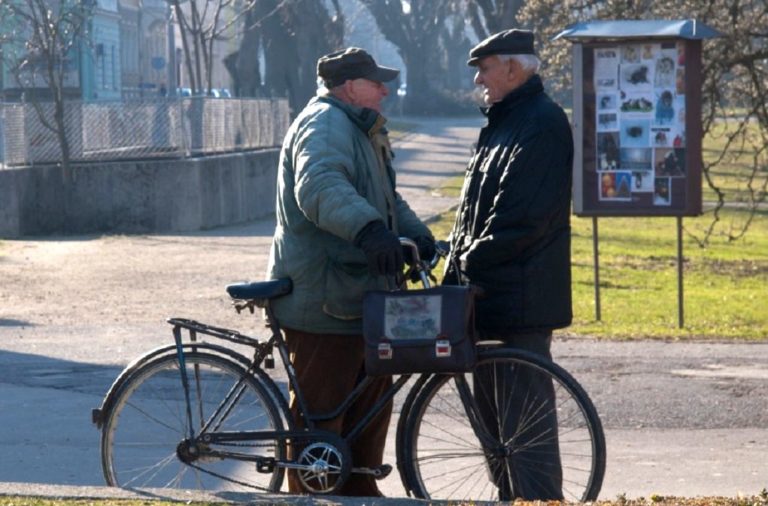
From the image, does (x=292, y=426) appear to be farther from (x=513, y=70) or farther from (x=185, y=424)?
(x=513, y=70)

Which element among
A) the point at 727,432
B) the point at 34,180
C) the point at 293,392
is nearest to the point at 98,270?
the point at 34,180

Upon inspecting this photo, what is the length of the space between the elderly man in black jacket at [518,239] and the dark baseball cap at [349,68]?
379 millimetres

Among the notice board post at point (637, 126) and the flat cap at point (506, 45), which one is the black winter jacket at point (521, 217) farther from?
the notice board post at point (637, 126)

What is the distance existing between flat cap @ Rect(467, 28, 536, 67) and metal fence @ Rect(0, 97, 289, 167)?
15.8 metres

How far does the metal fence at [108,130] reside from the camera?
20.8m

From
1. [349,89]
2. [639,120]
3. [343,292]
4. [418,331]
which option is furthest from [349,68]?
[639,120]

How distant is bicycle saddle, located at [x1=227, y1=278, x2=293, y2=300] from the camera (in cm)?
536

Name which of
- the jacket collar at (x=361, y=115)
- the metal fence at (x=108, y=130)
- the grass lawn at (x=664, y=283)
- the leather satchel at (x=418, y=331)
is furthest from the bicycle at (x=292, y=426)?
the metal fence at (x=108, y=130)

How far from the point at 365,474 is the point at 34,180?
15.9 meters

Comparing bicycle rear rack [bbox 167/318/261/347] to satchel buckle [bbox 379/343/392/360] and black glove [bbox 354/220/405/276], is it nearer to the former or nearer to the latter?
satchel buckle [bbox 379/343/392/360]

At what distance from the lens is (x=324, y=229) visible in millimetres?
5211

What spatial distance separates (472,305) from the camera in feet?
17.2

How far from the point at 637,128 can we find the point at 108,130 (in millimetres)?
11324

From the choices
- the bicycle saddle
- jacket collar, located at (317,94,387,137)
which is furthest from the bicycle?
jacket collar, located at (317,94,387,137)
